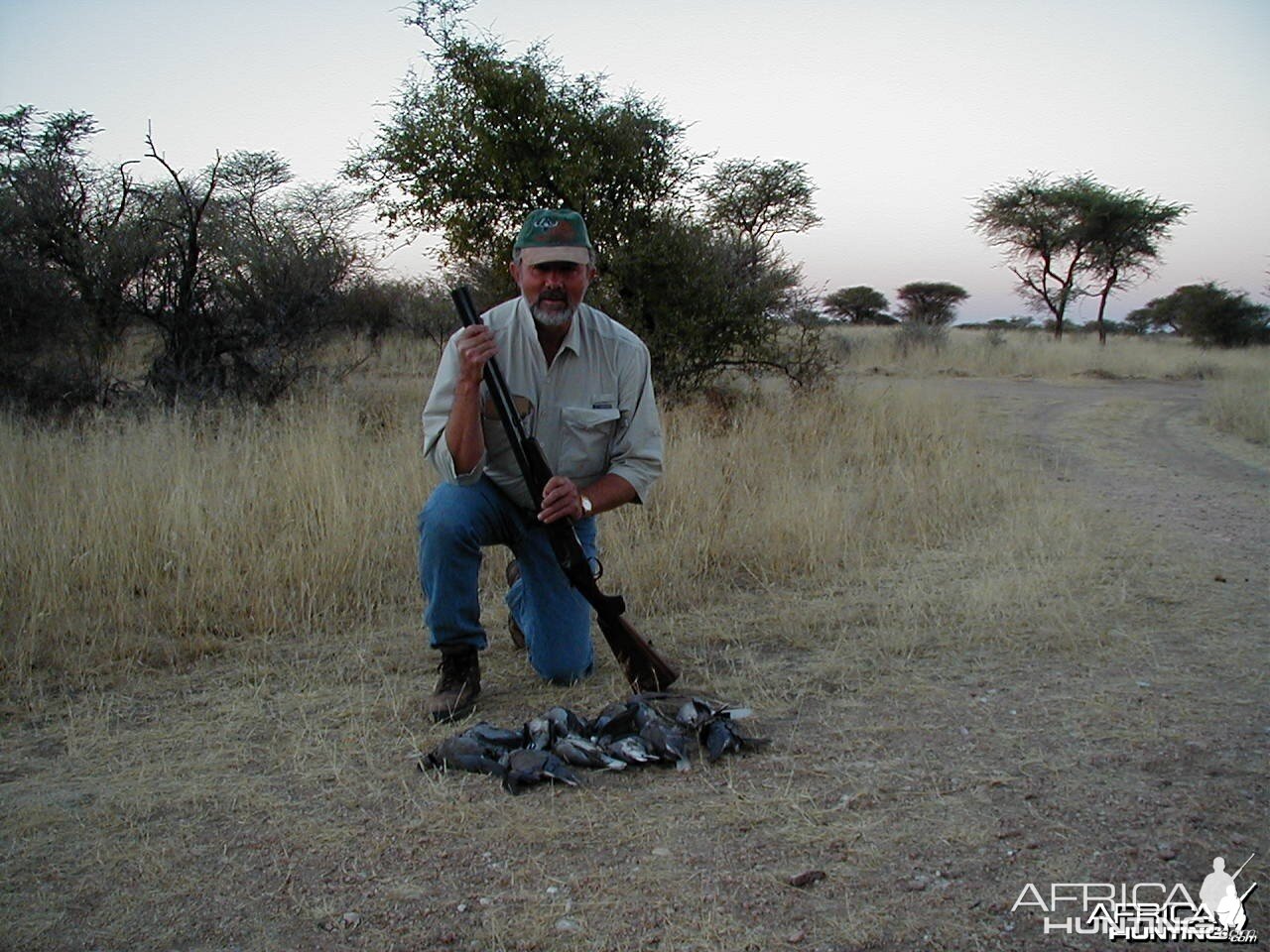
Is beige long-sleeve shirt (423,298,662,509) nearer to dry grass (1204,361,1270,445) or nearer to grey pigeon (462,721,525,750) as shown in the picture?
grey pigeon (462,721,525,750)

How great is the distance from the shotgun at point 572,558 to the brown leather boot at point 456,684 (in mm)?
429

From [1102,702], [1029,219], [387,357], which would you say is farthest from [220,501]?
[1029,219]

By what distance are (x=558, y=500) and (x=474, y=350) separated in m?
0.53

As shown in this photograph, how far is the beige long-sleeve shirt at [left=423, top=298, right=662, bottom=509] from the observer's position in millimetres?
3488

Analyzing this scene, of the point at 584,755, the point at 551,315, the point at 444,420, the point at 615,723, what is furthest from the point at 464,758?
the point at 551,315

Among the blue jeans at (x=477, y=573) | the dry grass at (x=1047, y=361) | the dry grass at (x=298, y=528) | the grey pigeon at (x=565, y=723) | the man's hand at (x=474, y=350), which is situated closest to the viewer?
the grey pigeon at (x=565, y=723)

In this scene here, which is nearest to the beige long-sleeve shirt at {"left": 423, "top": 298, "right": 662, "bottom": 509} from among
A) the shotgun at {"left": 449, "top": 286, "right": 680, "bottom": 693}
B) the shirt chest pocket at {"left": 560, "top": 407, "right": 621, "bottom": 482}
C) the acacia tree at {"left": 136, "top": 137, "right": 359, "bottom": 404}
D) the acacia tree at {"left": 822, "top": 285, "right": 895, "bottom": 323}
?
the shirt chest pocket at {"left": 560, "top": 407, "right": 621, "bottom": 482}

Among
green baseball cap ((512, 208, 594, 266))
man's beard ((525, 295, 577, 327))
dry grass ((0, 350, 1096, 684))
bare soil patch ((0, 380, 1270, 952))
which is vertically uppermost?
green baseball cap ((512, 208, 594, 266))

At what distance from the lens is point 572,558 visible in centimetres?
330

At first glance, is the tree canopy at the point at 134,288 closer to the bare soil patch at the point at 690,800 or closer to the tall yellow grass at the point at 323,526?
the tall yellow grass at the point at 323,526

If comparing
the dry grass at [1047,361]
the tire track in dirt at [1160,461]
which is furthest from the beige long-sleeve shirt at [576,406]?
the dry grass at [1047,361]

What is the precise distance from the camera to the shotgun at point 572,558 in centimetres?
327

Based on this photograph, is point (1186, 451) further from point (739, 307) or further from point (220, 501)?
point (220, 501)

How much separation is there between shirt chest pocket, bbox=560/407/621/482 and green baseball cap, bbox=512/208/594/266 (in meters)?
0.51
